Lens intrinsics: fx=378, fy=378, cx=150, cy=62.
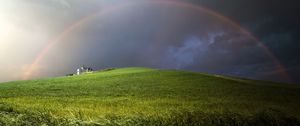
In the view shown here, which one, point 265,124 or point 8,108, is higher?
point 8,108

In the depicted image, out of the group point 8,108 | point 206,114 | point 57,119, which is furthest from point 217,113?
point 8,108

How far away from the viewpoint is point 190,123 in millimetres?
16484

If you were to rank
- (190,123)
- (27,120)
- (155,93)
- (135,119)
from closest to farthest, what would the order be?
(27,120)
(135,119)
(190,123)
(155,93)

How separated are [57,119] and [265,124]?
9.92m

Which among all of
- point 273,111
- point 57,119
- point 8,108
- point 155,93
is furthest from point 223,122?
point 155,93

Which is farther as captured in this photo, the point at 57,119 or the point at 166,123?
the point at 166,123

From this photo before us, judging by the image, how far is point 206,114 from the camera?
1750 centimetres

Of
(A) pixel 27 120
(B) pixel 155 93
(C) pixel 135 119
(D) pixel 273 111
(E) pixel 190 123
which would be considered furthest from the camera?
(B) pixel 155 93

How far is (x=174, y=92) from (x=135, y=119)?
78.1ft

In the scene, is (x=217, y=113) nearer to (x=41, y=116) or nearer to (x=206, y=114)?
(x=206, y=114)

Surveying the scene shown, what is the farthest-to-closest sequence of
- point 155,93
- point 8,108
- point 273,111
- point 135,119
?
1. point 155,93
2. point 273,111
3. point 8,108
4. point 135,119

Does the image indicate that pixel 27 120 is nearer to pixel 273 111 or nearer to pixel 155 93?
pixel 273 111

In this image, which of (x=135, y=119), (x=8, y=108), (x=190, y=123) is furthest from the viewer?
(x=8, y=108)

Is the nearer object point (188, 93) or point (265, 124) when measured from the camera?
point (265, 124)
